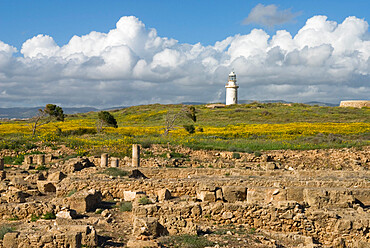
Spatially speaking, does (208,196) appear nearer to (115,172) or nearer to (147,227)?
(147,227)

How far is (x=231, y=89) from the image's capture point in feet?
272

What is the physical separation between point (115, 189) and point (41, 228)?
5676 mm

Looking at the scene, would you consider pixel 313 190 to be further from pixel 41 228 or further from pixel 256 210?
pixel 41 228

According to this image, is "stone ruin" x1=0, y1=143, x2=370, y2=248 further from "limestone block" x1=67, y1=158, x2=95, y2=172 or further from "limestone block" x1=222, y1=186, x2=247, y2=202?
"limestone block" x1=67, y1=158, x2=95, y2=172

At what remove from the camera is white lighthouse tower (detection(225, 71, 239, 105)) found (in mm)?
82062

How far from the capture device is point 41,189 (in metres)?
14.8

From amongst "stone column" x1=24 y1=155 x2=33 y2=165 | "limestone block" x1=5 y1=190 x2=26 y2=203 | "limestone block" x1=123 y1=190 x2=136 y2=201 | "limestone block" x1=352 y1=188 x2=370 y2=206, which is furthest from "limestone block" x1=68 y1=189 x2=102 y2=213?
"stone column" x1=24 y1=155 x2=33 y2=165

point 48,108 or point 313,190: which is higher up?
point 48,108

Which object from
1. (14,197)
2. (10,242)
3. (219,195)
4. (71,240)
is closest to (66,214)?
(10,242)

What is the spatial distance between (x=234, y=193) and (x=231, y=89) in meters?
71.3

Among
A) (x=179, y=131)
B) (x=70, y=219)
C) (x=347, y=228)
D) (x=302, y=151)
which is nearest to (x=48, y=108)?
(x=179, y=131)

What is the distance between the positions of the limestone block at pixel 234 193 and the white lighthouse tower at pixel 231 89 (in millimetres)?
69699

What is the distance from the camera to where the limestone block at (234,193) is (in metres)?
12.6

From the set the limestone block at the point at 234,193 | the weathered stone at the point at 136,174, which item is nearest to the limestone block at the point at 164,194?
the limestone block at the point at 234,193
